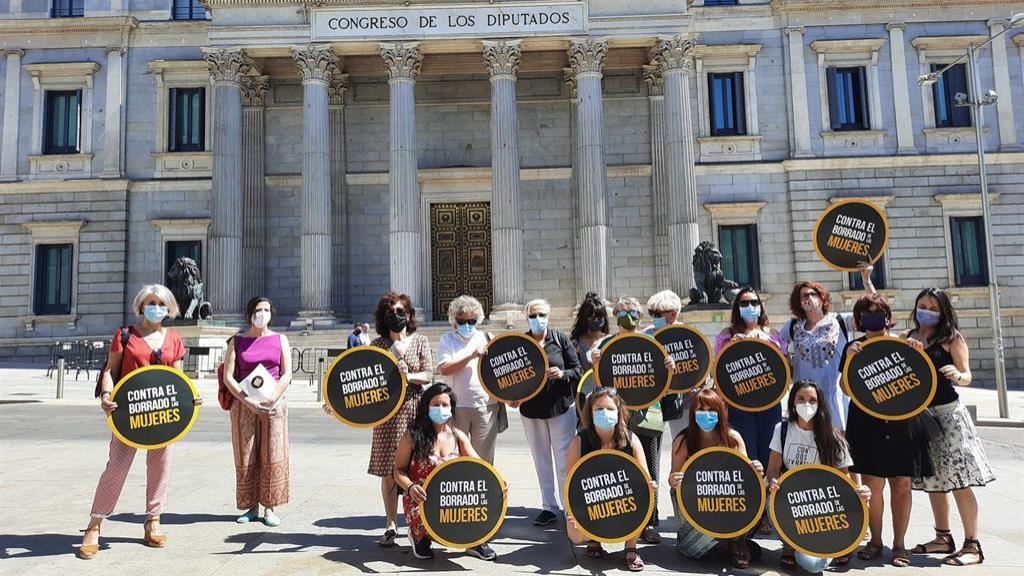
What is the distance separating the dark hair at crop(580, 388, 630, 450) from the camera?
5.44 m

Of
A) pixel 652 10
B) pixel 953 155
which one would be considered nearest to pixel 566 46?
pixel 652 10

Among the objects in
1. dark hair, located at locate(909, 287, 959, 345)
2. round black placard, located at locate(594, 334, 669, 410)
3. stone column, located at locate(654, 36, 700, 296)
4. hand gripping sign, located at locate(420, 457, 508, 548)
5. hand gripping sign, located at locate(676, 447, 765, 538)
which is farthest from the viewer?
stone column, located at locate(654, 36, 700, 296)

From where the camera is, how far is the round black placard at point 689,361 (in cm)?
650

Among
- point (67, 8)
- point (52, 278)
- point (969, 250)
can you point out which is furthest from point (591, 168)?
point (67, 8)

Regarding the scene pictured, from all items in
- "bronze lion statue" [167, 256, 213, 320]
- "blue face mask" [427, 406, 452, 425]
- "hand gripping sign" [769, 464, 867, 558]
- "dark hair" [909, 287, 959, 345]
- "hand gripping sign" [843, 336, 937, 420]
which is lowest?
"hand gripping sign" [769, 464, 867, 558]

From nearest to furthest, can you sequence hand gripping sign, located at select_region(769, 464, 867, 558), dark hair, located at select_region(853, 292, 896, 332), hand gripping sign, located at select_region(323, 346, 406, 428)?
hand gripping sign, located at select_region(769, 464, 867, 558) < dark hair, located at select_region(853, 292, 896, 332) < hand gripping sign, located at select_region(323, 346, 406, 428)

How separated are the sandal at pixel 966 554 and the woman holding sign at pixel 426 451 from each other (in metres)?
3.43

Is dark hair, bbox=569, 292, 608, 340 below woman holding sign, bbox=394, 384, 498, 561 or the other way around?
the other way around

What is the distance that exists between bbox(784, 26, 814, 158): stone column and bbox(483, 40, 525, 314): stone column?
11140 mm

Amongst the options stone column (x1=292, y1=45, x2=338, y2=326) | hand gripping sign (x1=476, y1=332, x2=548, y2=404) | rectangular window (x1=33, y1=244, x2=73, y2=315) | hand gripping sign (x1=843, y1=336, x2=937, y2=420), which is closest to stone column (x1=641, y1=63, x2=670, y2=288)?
stone column (x1=292, y1=45, x2=338, y2=326)

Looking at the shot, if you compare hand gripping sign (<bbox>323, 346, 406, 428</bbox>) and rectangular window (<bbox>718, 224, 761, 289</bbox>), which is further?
rectangular window (<bbox>718, 224, 761, 289</bbox>)

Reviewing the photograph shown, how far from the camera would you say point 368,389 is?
5.94 m

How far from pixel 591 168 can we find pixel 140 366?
18813 millimetres

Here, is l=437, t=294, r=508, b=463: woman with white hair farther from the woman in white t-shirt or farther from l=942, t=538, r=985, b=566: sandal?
l=942, t=538, r=985, b=566: sandal
